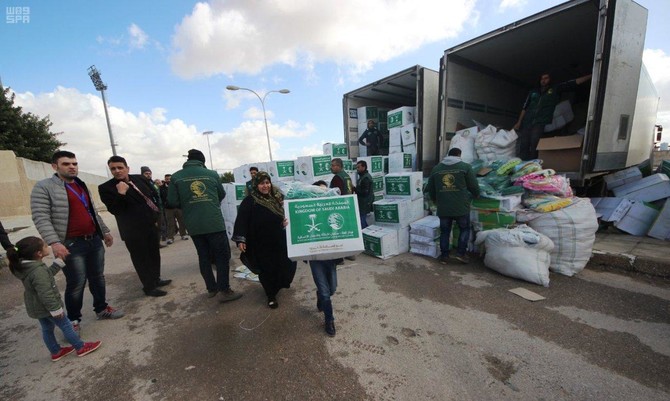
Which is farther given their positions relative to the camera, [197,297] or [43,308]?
[197,297]

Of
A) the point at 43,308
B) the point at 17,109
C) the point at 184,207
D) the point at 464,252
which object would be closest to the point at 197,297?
the point at 184,207

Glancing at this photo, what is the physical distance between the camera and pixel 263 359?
7.20 ft

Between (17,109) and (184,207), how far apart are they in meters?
19.3

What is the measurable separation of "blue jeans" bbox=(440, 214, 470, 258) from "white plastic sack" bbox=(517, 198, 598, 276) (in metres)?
0.95

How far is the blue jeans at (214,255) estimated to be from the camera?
3.17 meters

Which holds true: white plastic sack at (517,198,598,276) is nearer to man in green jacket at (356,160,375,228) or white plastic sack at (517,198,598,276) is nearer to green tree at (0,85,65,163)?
man in green jacket at (356,160,375,228)

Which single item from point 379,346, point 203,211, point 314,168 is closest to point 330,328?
point 379,346

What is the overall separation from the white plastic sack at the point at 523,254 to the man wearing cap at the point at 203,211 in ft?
10.8

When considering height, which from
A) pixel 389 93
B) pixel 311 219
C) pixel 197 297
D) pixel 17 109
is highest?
pixel 17 109

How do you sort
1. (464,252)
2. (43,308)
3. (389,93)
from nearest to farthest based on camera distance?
1. (43,308)
2. (464,252)
3. (389,93)

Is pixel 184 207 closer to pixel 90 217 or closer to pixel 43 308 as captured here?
pixel 90 217

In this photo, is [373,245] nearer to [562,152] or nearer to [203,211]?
[203,211]

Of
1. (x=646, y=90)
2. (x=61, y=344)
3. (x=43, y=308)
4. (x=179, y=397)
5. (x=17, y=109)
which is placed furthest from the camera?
(x=17, y=109)

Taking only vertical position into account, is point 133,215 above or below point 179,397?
above
